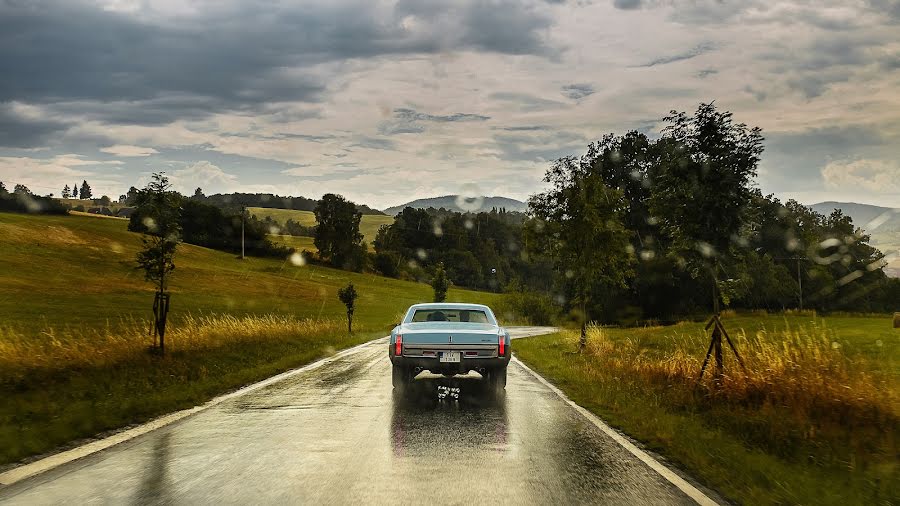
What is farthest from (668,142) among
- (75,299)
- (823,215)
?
(823,215)

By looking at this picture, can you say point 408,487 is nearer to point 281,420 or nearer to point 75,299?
point 281,420

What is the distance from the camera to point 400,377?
37.9ft

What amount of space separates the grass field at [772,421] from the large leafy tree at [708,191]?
1.83 m

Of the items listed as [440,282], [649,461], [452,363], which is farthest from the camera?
[440,282]

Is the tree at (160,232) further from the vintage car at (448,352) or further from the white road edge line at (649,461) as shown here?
the white road edge line at (649,461)

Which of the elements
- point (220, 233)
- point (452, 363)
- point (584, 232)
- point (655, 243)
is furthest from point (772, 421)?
point (220, 233)

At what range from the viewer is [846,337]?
26281 mm

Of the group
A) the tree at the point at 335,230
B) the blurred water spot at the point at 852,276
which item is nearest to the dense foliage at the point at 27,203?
the tree at the point at 335,230

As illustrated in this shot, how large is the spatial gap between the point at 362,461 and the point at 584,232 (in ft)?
62.3

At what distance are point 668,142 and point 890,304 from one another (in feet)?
295

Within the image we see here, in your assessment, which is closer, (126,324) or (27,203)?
(126,324)

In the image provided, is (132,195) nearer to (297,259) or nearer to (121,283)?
(121,283)

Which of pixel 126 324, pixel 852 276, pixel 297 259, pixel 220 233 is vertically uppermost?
pixel 220 233

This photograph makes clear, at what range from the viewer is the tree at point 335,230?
108 metres
